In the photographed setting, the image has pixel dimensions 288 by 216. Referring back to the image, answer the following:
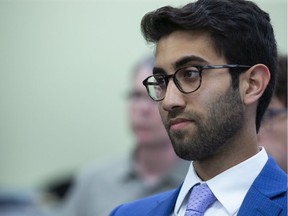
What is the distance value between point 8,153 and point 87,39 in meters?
1.76

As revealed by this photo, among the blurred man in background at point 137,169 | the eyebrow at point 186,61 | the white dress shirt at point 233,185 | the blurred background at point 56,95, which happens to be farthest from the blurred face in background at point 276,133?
the blurred background at point 56,95

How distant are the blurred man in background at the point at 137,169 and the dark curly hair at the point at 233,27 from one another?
197 centimetres

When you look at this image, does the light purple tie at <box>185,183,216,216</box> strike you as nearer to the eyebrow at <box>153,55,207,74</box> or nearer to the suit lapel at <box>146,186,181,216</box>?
the suit lapel at <box>146,186,181,216</box>

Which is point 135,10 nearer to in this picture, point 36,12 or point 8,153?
point 36,12

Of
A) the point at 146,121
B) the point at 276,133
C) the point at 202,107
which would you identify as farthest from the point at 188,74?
the point at 146,121

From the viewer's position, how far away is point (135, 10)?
28.3ft

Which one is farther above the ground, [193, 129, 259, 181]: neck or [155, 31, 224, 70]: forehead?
[155, 31, 224, 70]: forehead

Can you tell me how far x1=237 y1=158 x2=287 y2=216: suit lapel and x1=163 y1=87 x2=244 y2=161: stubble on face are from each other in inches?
7.2

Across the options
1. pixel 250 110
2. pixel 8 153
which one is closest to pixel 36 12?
pixel 8 153

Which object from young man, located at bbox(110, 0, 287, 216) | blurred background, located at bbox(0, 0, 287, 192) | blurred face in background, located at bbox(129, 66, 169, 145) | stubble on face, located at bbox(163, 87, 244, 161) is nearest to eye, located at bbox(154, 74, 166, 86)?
young man, located at bbox(110, 0, 287, 216)

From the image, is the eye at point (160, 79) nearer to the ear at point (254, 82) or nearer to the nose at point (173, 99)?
the nose at point (173, 99)

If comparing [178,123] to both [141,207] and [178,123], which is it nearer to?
[178,123]

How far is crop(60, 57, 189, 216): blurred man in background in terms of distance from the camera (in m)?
4.62

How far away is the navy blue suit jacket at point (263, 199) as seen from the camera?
7.89 ft
